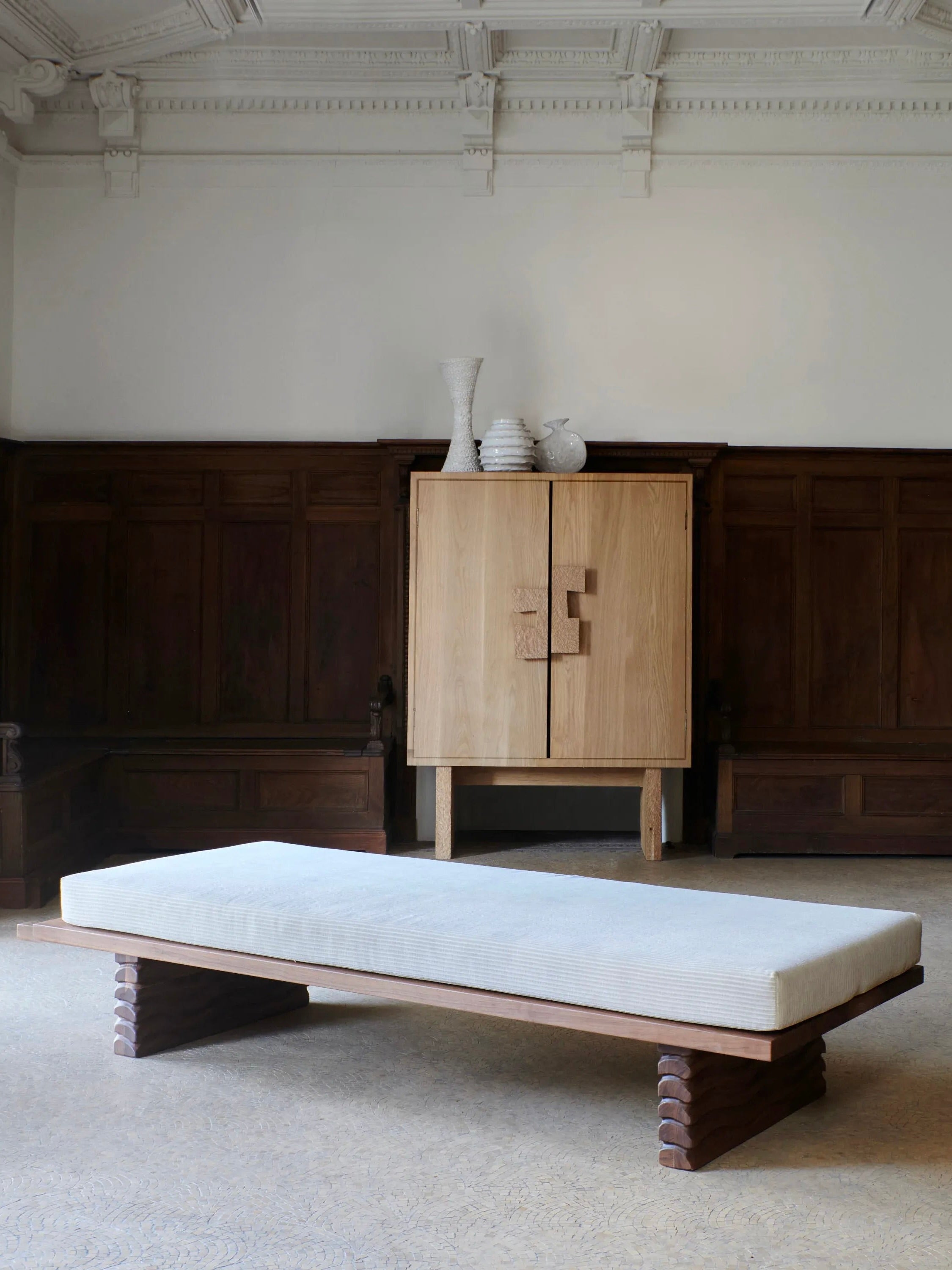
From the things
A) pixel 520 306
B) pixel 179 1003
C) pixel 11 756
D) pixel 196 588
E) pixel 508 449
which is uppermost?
pixel 520 306

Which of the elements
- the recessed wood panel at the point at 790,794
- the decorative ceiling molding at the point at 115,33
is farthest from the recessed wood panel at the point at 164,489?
the recessed wood panel at the point at 790,794

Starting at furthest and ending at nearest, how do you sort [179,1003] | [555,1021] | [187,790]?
[187,790] < [179,1003] < [555,1021]

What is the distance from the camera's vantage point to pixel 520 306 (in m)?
6.65

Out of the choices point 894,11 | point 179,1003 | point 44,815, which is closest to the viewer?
point 179,1003

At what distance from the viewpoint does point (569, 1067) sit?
3193 millimetres

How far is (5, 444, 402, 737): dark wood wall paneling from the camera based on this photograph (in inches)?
262

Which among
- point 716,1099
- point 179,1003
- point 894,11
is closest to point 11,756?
point 179,1003

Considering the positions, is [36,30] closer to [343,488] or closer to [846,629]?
[343,488]

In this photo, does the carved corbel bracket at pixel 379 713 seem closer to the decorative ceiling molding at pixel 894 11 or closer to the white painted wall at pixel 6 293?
the white painted wall at pixel 6 293

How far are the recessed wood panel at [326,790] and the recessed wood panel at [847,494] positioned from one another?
2.83 meters

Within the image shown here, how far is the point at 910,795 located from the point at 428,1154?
4217 millimetres

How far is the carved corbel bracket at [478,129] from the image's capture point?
6.45 metres

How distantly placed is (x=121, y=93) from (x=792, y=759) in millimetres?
4870

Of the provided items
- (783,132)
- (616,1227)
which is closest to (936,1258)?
(616,1227)
